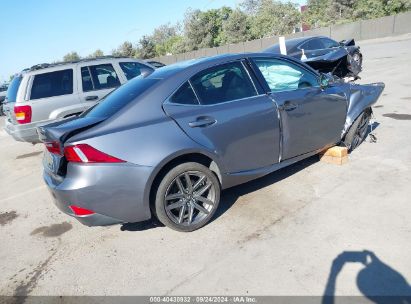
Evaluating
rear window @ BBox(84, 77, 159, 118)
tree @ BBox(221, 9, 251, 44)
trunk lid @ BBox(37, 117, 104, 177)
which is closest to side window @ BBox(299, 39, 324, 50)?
rear window @ BBox(84, 77, 159, 118)

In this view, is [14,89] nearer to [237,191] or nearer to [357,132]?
[237,191]

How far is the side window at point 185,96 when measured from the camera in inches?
149

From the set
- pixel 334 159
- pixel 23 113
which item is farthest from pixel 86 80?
pixel 334 159

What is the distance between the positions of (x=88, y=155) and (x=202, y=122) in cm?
116

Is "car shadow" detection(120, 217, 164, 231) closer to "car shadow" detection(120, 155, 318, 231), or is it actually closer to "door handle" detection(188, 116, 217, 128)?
"car shadow" detection(120, 155, 318, 231)

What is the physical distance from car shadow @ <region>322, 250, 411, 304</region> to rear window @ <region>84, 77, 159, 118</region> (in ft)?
8.01

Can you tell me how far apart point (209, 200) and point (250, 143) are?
2.56 feet

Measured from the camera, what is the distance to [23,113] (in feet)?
23.5

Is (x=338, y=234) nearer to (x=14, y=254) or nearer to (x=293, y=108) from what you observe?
(x=293, y=108)

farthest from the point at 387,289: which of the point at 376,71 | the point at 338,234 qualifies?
the point at 376,71

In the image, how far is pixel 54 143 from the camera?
3.53 metres

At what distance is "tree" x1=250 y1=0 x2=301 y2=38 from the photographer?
5956cm

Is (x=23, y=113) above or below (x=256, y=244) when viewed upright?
above

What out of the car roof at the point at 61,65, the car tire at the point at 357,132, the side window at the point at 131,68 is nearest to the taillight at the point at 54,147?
the car tire at the point at 357,132
